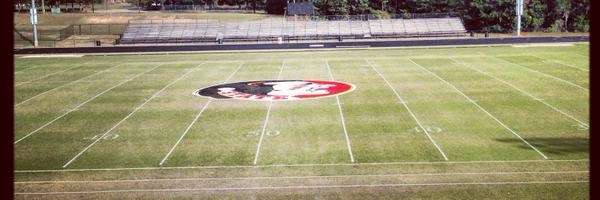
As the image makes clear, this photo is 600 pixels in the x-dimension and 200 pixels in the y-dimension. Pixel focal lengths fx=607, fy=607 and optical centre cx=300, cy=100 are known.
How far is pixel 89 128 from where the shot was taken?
25.3m

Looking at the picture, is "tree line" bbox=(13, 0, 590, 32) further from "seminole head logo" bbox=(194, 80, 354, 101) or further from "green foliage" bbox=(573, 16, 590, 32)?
"seminole head logo" bbox=(194, 80, 354, 101)

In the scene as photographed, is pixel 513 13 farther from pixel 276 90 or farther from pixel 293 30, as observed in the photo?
pixel 276 90

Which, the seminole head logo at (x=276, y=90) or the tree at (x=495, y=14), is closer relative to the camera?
the seminole head logo at (x=276, y=90)

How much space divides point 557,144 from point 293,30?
207ft

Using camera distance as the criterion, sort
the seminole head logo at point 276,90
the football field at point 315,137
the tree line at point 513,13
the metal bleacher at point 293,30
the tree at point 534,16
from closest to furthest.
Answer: the football field at point 315,137 → the seminole head logo at point 276,90 → the metal bleacher at point 293,30 → the tree line at point 513,13 → the tree at point 534,16

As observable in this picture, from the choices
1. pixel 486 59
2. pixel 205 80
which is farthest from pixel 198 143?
pixel 486 59

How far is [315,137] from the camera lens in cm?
2319

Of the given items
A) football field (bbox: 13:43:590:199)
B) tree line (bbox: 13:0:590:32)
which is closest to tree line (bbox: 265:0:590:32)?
tree line (bbox: 13:0:590:32)

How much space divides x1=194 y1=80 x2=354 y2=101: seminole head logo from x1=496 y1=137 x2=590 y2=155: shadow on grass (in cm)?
1288

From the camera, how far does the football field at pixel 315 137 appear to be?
1727 cm

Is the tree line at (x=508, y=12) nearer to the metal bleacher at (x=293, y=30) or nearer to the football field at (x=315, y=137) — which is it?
the metal bleacher at (x=293, y=30)

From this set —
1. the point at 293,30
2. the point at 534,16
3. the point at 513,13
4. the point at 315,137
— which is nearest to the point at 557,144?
the point at 315,137

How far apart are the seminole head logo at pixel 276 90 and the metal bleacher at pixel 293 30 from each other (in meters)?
40.8

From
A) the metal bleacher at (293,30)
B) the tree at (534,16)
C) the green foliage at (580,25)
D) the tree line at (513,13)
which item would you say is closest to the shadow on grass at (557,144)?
the metal bleacher at (293,30)
